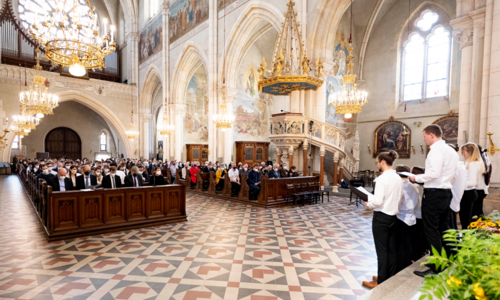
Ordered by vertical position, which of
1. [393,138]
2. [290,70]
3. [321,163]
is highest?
[290,70]

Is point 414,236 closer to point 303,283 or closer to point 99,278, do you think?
point 303,283

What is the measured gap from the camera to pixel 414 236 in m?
3.77

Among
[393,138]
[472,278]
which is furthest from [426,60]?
[472,278]

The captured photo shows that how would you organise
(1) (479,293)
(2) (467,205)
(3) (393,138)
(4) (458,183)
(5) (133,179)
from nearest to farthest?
1. (1) (479,293)
2. (4) (458,183)
3. (2) (467,205)
4. (5) (133,179)
5. (3) (393,138)

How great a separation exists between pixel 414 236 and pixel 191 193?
908 centimetres

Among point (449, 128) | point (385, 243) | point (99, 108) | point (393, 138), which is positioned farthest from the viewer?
point (99, 108)

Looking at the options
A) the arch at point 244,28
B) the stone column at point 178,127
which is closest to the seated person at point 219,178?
the arch at point 244,28

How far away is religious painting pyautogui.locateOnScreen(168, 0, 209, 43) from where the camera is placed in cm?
1741

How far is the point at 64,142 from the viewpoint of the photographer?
25797 millimetres

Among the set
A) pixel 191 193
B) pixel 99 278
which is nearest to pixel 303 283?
pixel 99 278

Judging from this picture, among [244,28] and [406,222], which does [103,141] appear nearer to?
[244,28]

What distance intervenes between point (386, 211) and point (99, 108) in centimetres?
2438

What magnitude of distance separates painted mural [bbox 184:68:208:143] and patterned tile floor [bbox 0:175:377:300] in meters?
15.2

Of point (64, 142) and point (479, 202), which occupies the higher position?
point (64, 142)
